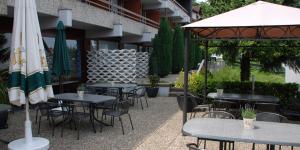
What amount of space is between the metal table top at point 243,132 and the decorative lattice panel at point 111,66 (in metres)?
11.1

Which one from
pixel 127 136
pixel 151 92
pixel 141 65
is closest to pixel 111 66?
pixel 151 92

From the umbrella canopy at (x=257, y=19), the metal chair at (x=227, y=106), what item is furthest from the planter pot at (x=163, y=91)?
the umbrella canopy at (x=257, y=19)

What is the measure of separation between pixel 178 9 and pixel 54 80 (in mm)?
20760

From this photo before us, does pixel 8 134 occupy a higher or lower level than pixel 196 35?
lower

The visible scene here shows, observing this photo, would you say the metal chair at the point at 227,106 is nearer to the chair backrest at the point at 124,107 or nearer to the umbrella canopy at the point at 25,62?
the chair backrest at the point at 124,107

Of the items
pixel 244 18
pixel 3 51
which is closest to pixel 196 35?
pixel 244 18

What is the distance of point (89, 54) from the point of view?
16.2 m

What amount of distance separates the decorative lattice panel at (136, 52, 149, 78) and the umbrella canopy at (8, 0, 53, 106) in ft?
49.0

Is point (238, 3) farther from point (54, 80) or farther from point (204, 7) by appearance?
point (54, 80)

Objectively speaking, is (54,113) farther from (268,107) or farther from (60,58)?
(268,107)

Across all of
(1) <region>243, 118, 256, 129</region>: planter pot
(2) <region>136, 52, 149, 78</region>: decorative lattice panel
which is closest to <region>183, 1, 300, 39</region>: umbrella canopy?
(1) <region>243, 118, 256, 129</region>: planter pot

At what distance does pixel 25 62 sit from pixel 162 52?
49.3 feet

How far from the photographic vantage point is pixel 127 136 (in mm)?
7383

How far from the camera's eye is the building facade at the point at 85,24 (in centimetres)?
1068
